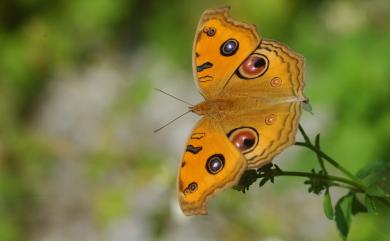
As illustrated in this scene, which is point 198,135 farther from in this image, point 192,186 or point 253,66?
point 253,66

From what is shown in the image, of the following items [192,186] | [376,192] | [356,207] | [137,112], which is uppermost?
[192,186]

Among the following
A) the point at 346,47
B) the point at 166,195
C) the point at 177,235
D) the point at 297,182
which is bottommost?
the point at 177,235

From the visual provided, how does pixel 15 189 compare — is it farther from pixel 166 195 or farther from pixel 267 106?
pixel 267 106

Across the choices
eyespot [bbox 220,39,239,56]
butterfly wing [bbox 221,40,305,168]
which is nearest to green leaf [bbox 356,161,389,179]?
butterfly wing [bbox 221,40,305,168]

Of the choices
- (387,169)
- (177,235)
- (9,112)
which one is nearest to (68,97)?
(9,112)

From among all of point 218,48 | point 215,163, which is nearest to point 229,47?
point 218,48

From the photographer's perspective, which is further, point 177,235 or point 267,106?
point 177,235

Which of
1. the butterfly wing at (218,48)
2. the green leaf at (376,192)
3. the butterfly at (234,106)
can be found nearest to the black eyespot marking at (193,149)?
the butterfly at (234,106)
